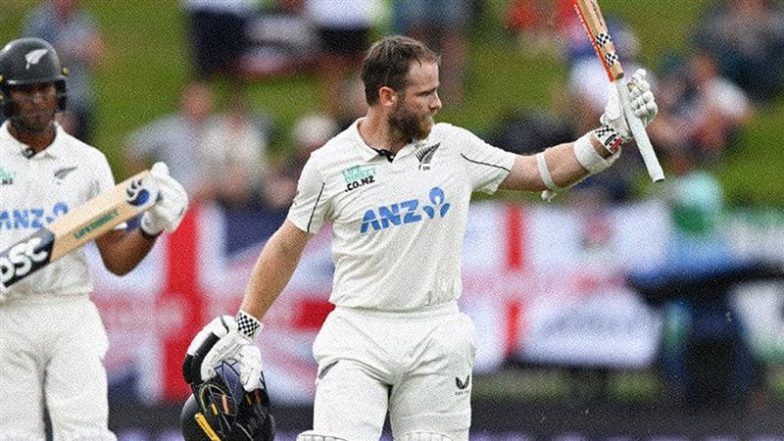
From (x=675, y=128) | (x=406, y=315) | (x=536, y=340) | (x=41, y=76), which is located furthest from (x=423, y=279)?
(x=675, y=128)

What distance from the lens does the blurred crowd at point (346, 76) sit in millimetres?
12258

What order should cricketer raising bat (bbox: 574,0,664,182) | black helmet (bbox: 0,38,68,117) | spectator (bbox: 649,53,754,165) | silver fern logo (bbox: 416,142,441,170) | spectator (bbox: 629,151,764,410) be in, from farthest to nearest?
spectator (bbox: 649,53,754,165) < spectator (bbox: 629,151,764,410) < black helmet (bbox: 0,38,68,117) < silver fern logo (bbox: 416,142,441,170) < cricketer raising bat (bbox: 574,0,664,182)

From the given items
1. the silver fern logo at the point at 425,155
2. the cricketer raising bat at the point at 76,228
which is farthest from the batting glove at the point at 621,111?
the cricketer raising bat at the point at 76,228

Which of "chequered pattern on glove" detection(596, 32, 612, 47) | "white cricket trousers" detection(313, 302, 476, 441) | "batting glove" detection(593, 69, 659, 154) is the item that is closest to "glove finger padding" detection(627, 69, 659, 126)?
"batting glove" detection(593, 69, 659, 154)

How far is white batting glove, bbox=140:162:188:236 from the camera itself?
25.9 ft

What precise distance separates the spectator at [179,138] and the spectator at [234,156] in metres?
0.07

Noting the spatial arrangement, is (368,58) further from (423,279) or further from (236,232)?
(236,232)

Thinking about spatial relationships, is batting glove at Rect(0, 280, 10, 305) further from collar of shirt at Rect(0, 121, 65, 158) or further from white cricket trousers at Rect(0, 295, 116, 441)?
collar of shirt at Rect(0, 121, 65, 158)

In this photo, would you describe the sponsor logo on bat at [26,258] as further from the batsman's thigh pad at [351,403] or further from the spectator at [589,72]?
the spectator at [589,72]

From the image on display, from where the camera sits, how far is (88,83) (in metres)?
12.8

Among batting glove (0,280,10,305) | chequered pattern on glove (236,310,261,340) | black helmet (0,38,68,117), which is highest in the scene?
black helmet (0,38,68,117)

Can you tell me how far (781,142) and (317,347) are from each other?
18.6 ft

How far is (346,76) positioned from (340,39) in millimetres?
261

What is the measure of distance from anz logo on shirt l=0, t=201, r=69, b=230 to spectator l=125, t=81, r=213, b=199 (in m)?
4.65
